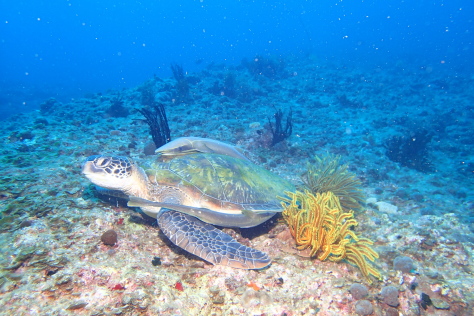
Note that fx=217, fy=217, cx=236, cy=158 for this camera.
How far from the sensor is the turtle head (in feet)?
9.45

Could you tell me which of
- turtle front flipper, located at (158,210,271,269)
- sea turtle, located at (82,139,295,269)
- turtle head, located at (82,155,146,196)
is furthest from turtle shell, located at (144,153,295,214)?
turtle front flipper, located at (158,210,271,269)

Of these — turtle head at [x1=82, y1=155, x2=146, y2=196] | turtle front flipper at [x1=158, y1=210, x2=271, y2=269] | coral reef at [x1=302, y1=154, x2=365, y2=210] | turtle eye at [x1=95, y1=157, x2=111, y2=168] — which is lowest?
coral reef at [x1=302, y1=154, x2=365, y2=210]

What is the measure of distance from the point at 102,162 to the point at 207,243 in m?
1.82

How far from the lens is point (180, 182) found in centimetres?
327

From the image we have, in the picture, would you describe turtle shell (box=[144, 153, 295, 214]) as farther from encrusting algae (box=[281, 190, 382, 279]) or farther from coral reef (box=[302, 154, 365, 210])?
coral reef (box=[302, 154, 365, 210])

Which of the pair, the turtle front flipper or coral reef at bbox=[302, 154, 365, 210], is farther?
coral reef at bbox=[302, 154, 365, 210]

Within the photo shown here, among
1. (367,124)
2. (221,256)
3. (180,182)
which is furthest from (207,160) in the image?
(367,124)

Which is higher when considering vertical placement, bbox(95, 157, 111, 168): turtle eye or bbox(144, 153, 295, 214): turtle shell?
bbox(95, 157, 111, 168): turtle eye

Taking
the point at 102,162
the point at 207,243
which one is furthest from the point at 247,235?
the point at 102,162

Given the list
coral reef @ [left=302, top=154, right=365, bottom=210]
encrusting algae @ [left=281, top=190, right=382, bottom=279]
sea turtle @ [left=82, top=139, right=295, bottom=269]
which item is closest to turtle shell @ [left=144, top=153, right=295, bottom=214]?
sea turtle @ [left=82, top=139, right=295, bottom=269]

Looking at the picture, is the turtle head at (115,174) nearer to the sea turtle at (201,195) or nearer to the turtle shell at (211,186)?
the sea turtle at (201,195)

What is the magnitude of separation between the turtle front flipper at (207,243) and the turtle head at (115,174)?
0.76 metres

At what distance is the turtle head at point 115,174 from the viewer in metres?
2.88

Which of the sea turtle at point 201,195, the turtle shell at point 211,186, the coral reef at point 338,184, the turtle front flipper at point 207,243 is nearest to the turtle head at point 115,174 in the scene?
the sea turtle at point 201,195
